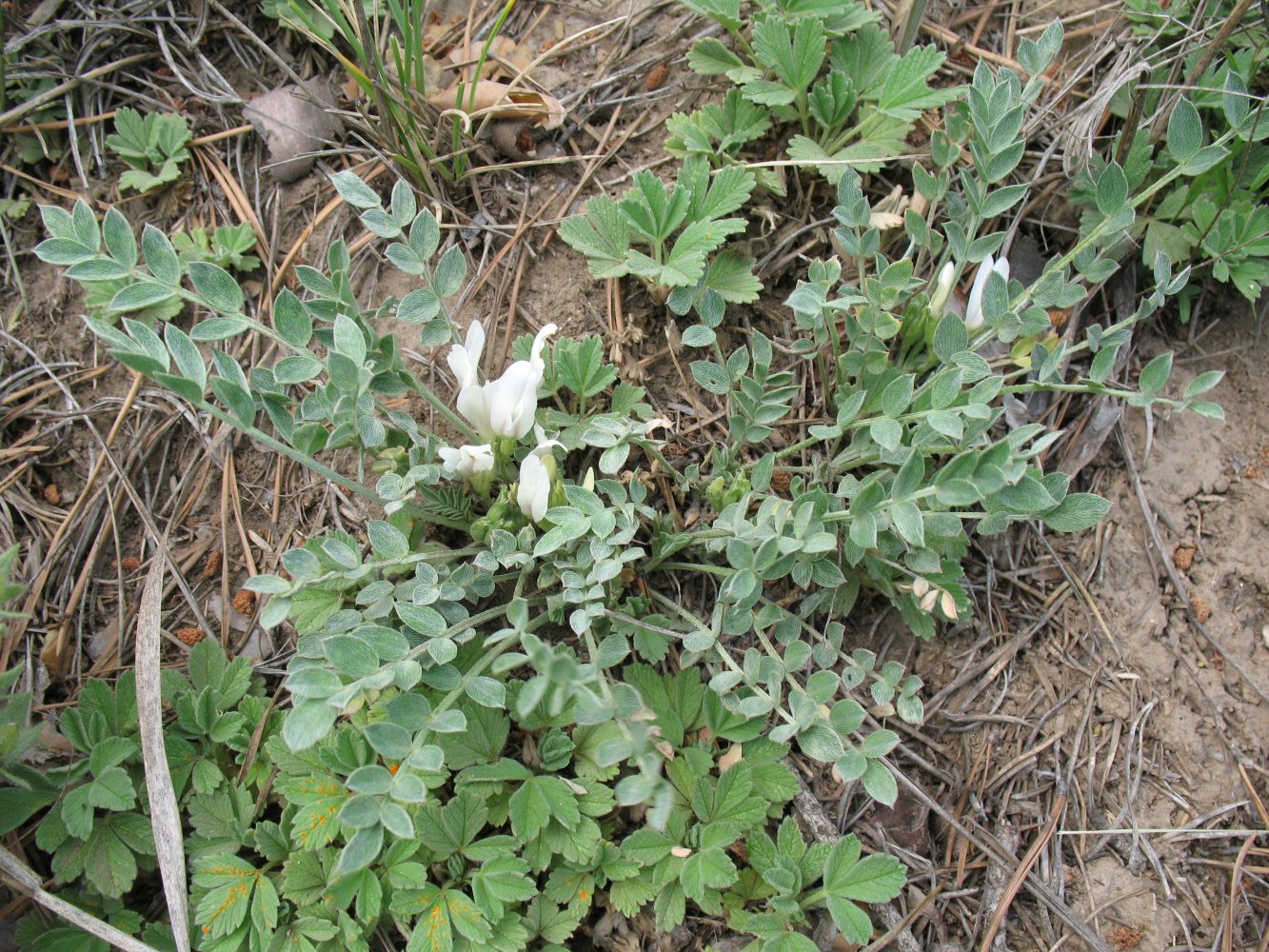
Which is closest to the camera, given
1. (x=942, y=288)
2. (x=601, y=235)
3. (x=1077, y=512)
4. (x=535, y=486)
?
(x=1077, y=512)

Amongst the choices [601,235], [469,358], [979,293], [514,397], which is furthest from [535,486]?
[979,293]

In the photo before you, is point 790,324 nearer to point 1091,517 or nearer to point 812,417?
point 812,417

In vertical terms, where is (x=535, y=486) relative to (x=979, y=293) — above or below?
below

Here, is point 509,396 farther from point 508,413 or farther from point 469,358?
point 469,358

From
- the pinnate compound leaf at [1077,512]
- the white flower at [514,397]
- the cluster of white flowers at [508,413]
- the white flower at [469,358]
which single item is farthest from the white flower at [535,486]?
the pinnate compound leaf at [1077,512]

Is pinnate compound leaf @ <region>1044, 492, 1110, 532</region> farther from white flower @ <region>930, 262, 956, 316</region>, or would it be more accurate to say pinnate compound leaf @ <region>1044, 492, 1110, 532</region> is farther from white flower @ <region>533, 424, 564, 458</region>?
white flower @ <region>533, 424, 564, 458</region>

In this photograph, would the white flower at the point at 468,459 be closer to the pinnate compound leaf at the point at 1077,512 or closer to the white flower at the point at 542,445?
the white flower at the point at 542,445

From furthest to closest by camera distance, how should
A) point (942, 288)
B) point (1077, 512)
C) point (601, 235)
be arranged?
point (601, 235)
point (942, 288)
point (1077, 512)
